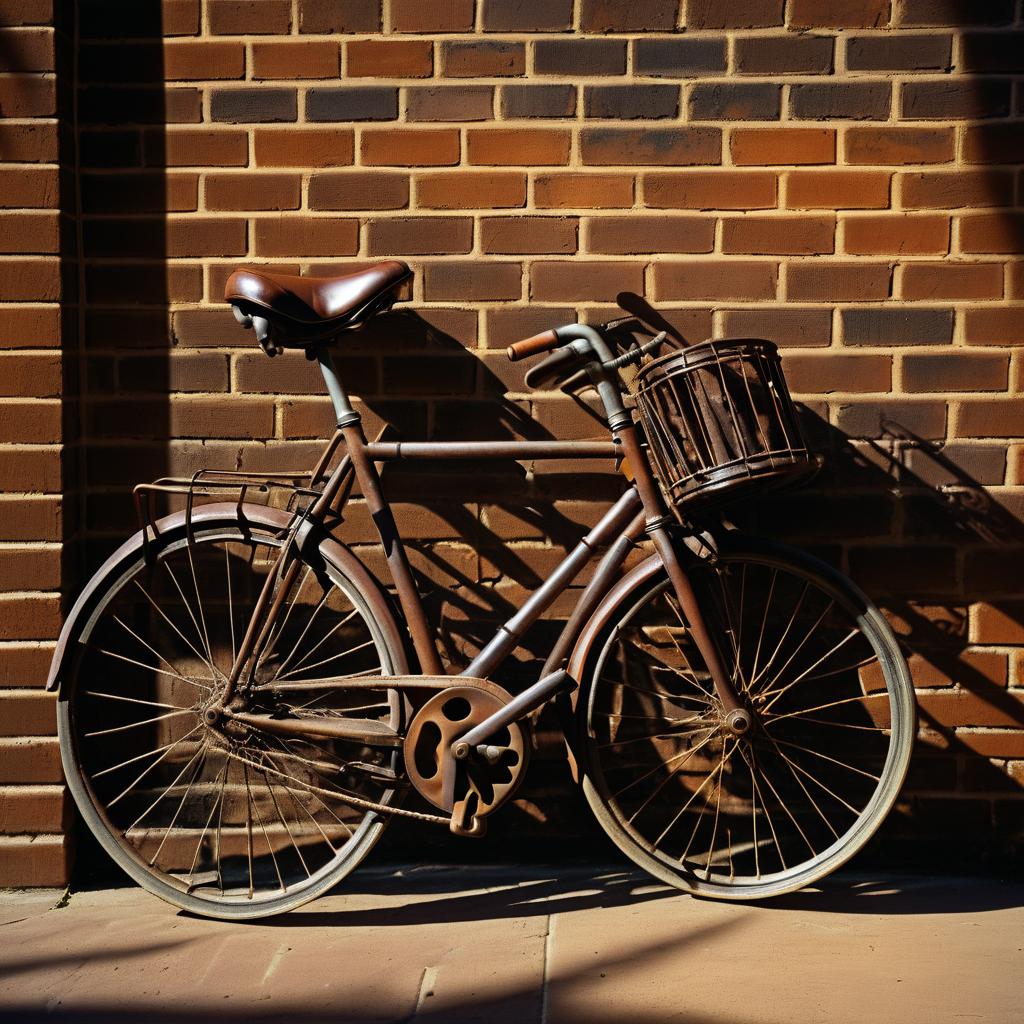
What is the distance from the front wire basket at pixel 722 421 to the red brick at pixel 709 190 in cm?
55

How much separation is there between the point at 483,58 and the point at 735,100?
65 cm

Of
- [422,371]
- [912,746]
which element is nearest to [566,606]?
[422,371]

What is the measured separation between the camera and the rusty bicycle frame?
2.69 meters

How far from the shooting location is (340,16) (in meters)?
2.92

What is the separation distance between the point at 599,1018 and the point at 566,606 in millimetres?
1067

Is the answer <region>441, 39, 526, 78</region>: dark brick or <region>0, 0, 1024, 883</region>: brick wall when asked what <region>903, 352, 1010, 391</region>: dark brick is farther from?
<region>441, 39, 526, 78</region>: dark brick

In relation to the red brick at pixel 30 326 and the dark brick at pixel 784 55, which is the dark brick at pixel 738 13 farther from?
the red brick at pixel 30 326

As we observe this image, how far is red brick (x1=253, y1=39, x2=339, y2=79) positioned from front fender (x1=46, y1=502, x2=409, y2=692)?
1127mm

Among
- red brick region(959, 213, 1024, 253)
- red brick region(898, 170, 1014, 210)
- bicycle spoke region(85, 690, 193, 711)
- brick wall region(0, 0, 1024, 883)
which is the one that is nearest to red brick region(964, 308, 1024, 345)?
brick wall region(0, 0, 1024, 883)

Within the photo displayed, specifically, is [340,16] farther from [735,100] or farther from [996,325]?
[996,325]

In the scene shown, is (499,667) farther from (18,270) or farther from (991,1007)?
(18,270)

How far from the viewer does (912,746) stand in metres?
2.72

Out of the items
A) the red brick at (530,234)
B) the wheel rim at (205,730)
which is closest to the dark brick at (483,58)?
the red brick at (530,234)

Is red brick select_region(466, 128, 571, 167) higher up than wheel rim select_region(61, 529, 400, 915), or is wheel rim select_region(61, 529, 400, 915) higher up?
red brick select_region(466, 128, 571, 167)
